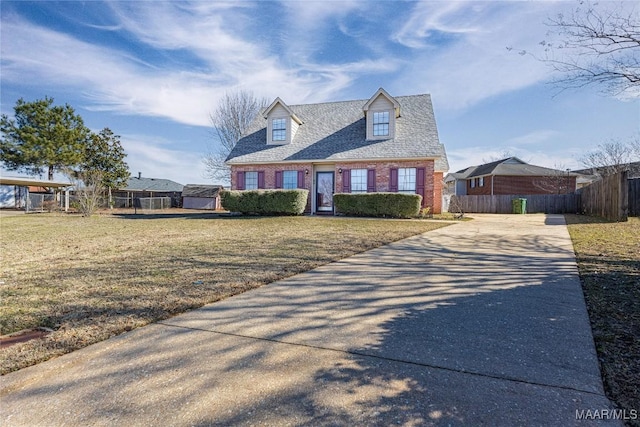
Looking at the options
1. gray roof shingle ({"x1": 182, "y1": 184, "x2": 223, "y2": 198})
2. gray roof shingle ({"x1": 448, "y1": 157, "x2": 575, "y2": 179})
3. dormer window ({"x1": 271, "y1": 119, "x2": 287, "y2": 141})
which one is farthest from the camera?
gray roof shingle ({"x1": 182, "y1": 184, "x2": 223, "y2": 198})

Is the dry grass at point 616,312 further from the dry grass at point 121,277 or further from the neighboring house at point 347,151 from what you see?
the neighboring house at point 347,151

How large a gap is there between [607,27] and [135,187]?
47.3 m

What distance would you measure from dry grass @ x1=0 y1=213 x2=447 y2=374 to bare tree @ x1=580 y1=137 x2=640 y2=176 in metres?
27.6

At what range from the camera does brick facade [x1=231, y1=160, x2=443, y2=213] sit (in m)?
15.0

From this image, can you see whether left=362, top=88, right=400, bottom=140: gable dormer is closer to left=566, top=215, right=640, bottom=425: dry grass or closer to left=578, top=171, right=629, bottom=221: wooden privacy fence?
left=578, top=171, right=629, bottom=221: wooden privacy fence

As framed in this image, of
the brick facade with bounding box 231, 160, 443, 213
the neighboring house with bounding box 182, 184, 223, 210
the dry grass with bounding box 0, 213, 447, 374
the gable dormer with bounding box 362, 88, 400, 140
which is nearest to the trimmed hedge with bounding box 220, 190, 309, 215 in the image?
the brick facade with bounding box 231, 160, 443, 213

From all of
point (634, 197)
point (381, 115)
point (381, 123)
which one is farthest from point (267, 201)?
point (634, 197)

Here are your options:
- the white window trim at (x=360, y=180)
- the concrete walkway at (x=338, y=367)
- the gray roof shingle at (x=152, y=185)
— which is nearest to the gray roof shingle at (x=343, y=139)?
the white window trim at (x=360, y=180)

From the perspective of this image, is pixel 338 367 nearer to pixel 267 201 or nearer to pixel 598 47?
pixel 598 47

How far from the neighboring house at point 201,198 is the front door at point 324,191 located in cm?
1754

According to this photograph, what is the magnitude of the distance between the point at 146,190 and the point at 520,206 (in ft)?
133

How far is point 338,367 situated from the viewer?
192cm

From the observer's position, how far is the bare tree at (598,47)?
17.2 feet

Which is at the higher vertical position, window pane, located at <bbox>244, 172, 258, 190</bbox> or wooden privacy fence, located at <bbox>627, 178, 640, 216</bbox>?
window pane, located at <bbox>244, 172, 258, 190</bbox>
